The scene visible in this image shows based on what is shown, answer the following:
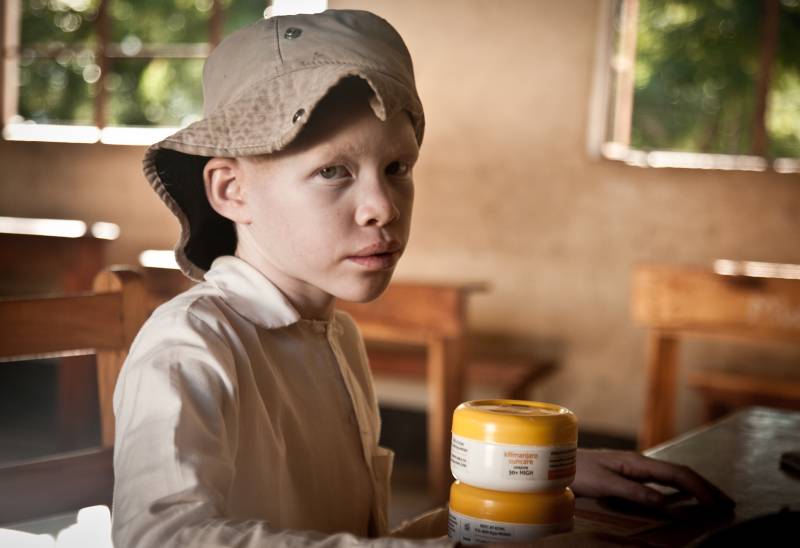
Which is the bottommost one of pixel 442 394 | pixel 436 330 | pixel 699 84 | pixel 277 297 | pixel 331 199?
pixel 442 394

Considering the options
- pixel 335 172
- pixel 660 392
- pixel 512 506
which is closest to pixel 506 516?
pixel 512 506

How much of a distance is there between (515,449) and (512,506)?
0.15ft

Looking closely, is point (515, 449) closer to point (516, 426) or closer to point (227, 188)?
point (516, 426)

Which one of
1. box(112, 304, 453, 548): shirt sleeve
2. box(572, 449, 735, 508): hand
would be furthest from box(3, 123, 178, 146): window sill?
box(112, 304, 453, 548): shirt sleeve

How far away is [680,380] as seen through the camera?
14.5 feet

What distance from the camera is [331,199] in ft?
2.98

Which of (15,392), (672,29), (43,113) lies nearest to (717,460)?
(672,29)

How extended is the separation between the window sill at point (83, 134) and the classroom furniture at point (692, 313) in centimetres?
311

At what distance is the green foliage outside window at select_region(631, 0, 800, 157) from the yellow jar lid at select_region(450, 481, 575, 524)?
12.9 ft

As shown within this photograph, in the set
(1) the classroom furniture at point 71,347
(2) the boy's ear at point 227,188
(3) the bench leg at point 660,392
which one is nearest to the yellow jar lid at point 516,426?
(2) the boy's ear at point 227,188

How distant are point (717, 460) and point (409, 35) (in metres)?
3.86

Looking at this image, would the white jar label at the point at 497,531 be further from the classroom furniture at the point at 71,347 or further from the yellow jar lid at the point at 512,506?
the classroom furniture at the point at 71,347

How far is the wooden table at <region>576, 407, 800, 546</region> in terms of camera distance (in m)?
0.97

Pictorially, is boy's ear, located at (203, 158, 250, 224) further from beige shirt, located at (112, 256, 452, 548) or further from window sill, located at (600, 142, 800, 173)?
window sill, located at (600, 142, 800, 173)
